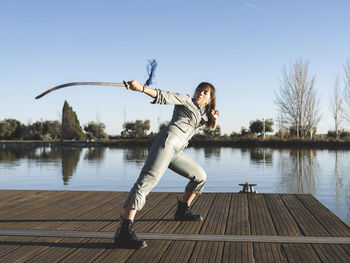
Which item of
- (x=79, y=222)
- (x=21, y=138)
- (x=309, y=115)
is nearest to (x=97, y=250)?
(x=79, y=222)

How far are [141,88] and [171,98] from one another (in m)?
0.28

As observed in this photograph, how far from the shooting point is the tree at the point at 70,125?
49.4 metres

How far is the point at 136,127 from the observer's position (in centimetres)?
4934

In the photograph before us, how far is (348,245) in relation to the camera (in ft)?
9.00

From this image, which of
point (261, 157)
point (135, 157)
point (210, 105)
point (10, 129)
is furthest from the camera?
point (10, 129)

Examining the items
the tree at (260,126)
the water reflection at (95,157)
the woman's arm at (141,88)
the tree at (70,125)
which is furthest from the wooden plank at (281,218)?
the tree at (70,125)

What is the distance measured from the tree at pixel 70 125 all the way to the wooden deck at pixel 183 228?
45889 mm

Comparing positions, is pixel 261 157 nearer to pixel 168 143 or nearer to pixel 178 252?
pixel 168 143

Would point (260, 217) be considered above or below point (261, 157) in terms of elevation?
above

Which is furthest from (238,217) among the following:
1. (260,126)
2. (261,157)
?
(260,126)

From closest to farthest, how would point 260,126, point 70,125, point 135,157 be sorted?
point 135,157 < point 260,126 < point 70,125

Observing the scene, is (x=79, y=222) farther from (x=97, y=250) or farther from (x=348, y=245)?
(x=348, y=245)

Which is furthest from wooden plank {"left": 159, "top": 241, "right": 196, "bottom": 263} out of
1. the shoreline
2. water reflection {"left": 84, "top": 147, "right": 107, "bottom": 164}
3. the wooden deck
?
the shoreline

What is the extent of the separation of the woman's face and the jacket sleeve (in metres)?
0.14
